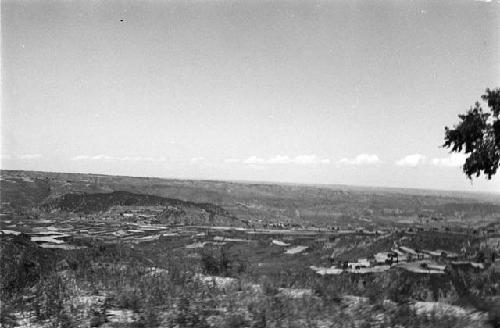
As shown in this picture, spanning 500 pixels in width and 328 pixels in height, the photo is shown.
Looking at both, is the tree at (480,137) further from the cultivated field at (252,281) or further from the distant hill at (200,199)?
the distant hill at (200,199)

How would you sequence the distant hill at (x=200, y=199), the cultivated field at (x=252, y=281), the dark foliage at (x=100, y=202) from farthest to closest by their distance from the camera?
the distant hill at (x=200, y=199)
the dark foliage at (x=100, y=202)
the cultivated field at (x=252, y=281)

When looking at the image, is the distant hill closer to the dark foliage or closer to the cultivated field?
the dark foliage

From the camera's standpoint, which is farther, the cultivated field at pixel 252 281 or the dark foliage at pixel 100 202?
the dark foliage at pixel 100 202

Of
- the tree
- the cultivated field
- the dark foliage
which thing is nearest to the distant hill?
the dark foliage

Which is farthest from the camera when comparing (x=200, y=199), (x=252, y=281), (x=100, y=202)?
(x=200, y=199)

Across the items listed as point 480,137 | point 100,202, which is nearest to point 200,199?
point 100,202

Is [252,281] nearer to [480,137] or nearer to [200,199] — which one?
[480,137]

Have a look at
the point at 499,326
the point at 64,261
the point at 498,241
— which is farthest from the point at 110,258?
the point at 498,241

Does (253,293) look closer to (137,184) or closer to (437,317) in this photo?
(437,317)

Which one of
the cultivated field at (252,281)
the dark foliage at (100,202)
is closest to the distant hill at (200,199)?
the dark foliage at (100,202)

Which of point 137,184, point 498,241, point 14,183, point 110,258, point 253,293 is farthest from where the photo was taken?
point 137,184

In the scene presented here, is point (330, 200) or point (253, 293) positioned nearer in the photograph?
point (253, 293)
